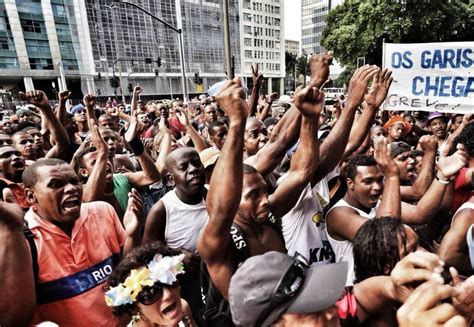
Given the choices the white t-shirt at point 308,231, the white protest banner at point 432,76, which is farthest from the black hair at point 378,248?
the white protest banner at point 432,76

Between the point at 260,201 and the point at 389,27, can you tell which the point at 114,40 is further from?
the point at 260,201

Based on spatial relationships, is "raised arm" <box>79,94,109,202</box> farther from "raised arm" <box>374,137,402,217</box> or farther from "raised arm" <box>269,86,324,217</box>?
"raised arm" <box>374,137,402,217</box>

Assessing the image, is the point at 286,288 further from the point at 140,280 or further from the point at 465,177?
the point at 465,177

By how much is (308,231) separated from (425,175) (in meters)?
1.49

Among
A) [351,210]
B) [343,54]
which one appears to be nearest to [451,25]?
[343,54]

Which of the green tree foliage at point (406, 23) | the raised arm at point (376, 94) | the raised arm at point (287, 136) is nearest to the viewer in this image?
the raised arm at point (287, 136)

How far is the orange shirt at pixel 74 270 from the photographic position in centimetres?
194

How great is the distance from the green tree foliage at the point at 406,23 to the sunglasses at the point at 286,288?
23042mm

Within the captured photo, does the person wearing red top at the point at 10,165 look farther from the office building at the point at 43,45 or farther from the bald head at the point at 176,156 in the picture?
the office building at the point at 43,45

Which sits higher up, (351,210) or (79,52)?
(79,52)

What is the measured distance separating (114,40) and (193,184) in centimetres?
6006

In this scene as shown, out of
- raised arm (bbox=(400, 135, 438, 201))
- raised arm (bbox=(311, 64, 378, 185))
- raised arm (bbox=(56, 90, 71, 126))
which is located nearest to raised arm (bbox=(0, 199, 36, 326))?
raised arm (bbox=(311, 64, 378, 185))

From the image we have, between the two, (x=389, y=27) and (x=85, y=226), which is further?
(x=389, y=27)

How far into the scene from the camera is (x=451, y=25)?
20469 millimetres
